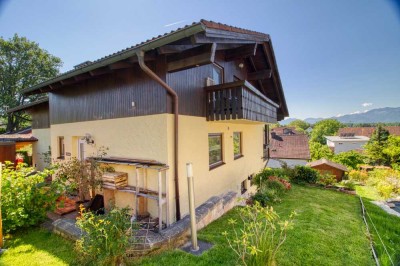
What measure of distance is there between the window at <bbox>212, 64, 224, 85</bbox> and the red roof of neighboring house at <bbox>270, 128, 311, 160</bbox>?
21.5m

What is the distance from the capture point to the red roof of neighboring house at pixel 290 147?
26250 millimetres

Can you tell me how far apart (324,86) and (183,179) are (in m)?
46.6

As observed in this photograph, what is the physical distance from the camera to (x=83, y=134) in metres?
7.06

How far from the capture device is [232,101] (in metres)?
5.82

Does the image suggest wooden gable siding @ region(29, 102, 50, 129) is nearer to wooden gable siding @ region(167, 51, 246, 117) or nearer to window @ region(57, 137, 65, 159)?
window @ region(57, 137, 65, 159)

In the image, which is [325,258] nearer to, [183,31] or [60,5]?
[183,31]

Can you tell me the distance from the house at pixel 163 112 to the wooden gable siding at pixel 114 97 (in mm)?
28

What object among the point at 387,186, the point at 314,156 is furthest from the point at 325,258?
the point at 314,156

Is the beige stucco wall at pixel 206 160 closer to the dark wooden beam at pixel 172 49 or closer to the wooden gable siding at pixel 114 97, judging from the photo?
the wooden gable siding at pixel 114 97

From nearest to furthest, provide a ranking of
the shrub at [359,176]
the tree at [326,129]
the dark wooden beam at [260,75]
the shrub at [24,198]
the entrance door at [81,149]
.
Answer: the shrub at [24,198] < the entrance door at [81,149] < the dark wooden beam at [260,75] < the shrub at [359,176] < the tree at [326,129]

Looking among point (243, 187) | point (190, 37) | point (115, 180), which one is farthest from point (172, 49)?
point (243, 187)

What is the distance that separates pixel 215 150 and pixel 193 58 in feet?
12.6

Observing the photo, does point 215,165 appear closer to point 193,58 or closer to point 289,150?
point 193,58

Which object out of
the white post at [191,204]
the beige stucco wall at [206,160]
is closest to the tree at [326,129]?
the beige stucco wall at [206,160]
